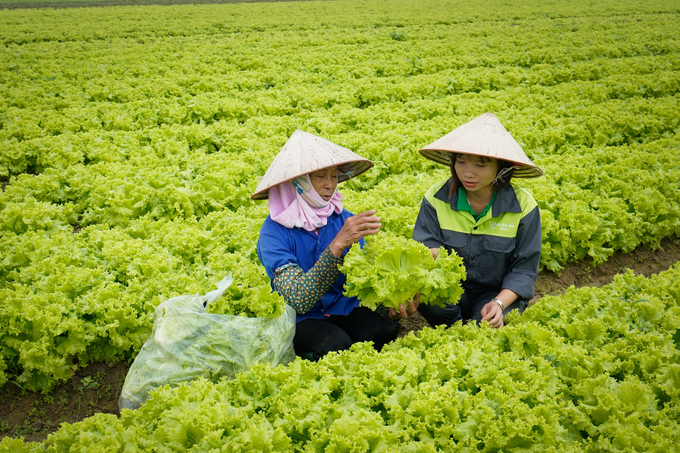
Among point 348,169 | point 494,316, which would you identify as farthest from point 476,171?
point 494,316

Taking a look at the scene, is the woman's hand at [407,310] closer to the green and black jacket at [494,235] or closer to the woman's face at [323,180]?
the green and black jacket at [494,235]

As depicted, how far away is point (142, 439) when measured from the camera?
2.78m

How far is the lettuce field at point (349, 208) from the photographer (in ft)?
9.66

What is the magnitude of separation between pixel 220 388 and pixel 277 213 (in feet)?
4.52

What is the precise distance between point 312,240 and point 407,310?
1.00 m

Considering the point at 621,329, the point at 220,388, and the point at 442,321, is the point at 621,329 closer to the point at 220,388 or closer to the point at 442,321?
the point at 442,321

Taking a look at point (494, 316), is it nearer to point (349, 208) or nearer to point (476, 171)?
point (476, 171)

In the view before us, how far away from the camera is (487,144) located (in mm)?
3844

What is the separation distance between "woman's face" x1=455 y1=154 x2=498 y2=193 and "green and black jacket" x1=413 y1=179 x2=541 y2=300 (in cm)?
22

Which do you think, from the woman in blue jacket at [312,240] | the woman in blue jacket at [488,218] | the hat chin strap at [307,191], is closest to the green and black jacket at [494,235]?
the woman in blue jacket at [488,218]

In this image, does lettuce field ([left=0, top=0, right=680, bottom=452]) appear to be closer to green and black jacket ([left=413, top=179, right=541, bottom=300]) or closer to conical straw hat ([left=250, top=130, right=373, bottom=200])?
green and black jacket ([left=413, top=179, right=541, bottom=300])

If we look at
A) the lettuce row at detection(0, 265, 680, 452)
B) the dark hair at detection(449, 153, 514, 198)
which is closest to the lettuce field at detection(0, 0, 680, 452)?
the lettuce row at detection(0, 265, 680, 452)

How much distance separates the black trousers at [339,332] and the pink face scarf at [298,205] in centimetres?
83

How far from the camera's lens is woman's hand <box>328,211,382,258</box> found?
330 centimetres
